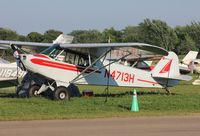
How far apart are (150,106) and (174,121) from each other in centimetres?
323

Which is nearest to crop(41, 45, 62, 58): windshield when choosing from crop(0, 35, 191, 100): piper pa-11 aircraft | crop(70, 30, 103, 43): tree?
crop(0, 35, 191, 100): piper pa-11 aircraft

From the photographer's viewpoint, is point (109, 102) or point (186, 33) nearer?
point (109, 102)

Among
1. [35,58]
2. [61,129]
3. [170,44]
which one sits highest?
[170,44]

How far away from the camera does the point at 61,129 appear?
36.3 feet

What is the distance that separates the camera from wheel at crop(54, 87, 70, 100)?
59.9 feet

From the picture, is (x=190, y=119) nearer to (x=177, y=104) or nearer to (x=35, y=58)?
(x=177, y=104)

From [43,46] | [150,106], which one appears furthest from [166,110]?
[43,46]

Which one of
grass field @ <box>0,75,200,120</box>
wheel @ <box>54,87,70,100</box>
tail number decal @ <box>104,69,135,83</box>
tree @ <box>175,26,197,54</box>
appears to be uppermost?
tree @ <box>175,26,197,54</box>

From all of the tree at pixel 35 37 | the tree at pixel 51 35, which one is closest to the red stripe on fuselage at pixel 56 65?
the tree at pixel 51 35

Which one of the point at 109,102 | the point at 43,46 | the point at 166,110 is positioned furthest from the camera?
→ the point at 43,46

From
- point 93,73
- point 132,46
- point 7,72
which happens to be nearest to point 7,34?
point 7,72

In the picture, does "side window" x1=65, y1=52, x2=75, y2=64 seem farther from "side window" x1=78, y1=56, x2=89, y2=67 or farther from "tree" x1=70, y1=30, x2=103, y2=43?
"tree" x1=70, y1=30, x2=103, y2=43

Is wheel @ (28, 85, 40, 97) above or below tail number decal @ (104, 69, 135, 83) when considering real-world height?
below

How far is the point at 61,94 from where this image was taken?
1836 cm
